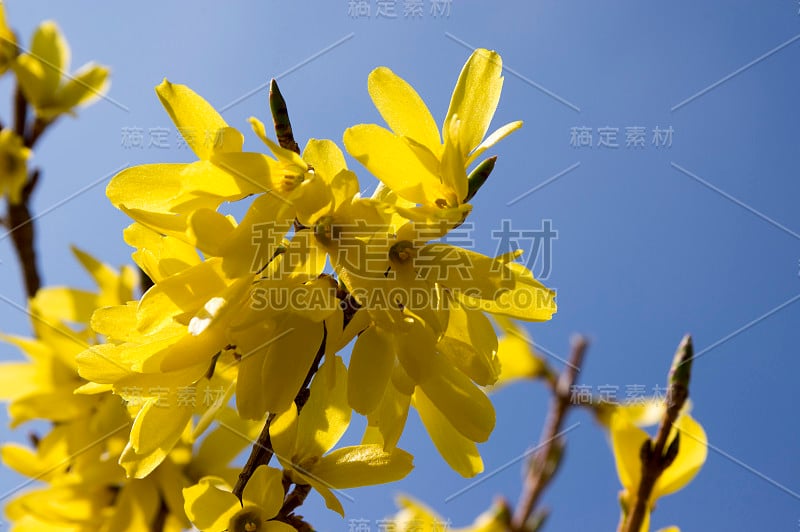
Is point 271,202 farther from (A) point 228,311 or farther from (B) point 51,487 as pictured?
(B) point 51,487

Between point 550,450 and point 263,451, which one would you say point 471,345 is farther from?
point 550,450

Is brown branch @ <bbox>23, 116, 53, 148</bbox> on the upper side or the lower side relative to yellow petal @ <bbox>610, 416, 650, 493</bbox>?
lower

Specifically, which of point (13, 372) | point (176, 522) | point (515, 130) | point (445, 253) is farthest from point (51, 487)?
point (515, 130)

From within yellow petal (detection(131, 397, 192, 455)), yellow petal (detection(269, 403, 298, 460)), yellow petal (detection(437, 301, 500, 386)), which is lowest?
yellow petal (detection(131, 397, 192, 455))

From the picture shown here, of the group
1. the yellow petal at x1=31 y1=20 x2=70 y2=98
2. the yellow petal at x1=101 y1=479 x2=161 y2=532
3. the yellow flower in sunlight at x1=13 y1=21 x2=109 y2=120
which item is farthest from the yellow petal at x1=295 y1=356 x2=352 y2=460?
the yellow petal at x1=31 y1=20 x2=70 y2=98

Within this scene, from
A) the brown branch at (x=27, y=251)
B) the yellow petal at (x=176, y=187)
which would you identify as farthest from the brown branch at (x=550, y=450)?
the brown branch at (x=27, y=251)

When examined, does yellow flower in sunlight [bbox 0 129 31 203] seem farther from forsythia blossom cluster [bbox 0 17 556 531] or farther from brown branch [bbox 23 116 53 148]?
forsythia blossom cluster [bbox 0 17 556 531]

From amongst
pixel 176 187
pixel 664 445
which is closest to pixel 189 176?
pixel 176 187
